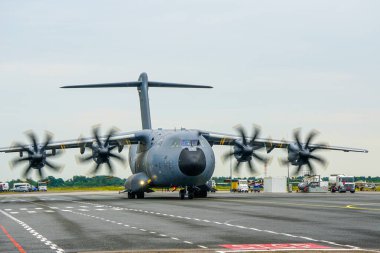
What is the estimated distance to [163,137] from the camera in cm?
5494

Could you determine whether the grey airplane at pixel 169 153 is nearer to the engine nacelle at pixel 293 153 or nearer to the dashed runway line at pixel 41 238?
the engine nacelle at pixel 293 153

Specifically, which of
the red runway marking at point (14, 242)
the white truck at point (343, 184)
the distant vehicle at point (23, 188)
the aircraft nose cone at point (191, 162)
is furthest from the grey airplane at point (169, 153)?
the distant vehicle at point (23, 188)

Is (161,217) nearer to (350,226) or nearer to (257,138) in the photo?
(350,226)

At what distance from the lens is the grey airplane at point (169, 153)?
5088 centimetres

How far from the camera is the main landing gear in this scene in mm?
53969

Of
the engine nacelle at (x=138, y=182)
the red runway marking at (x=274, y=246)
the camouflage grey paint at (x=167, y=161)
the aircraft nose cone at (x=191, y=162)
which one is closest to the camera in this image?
the red runway marking at (x=274, y=246)

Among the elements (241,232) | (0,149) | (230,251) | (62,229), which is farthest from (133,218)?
(0,149)

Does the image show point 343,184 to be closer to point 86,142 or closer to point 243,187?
point 243,187

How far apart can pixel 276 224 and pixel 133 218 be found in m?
7.50

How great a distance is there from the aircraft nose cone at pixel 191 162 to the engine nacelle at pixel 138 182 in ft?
22.2

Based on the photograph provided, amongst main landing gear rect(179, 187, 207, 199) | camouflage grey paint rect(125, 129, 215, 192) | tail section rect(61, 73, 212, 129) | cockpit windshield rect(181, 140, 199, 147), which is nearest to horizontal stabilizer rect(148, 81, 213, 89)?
tail section rect(61, 73, 212, 129)

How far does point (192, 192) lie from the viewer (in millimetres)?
54062

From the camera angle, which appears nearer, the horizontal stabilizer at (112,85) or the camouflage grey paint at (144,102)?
the horizontal stabilizer at (112,85)

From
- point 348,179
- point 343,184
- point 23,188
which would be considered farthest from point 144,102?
point 23,188
